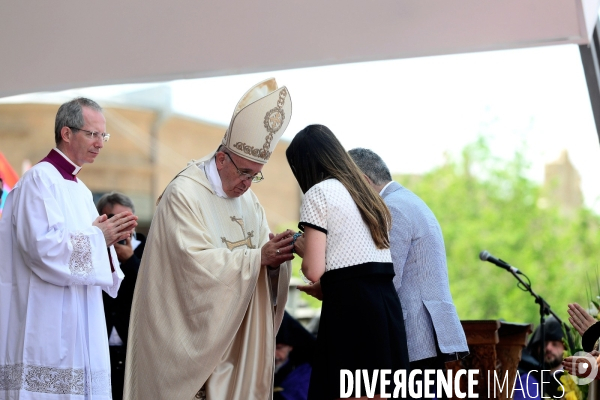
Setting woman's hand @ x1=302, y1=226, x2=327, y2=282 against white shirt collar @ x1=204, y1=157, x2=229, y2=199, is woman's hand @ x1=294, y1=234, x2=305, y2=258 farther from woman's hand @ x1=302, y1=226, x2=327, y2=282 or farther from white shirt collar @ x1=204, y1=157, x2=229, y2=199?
white shirt collar @ x1=204, y1=157, x2=229, y2=199

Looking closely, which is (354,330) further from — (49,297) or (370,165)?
(49,297)

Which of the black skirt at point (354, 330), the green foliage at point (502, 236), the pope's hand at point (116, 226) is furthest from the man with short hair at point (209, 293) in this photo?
the green foliage at point (502, 236)

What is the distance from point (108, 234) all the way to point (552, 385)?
128 inches

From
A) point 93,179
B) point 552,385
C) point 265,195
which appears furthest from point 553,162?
point 552,385

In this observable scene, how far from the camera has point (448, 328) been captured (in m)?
4.20

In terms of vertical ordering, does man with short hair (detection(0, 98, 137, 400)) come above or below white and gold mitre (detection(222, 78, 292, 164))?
below

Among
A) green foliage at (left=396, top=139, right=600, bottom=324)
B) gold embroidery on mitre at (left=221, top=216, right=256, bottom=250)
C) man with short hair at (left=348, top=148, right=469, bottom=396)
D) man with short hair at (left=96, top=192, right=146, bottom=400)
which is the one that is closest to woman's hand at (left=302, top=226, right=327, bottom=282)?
man with short hair at (left=348, top=148, right=469, bottom=396)

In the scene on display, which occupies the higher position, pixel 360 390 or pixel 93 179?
pixel 93 179

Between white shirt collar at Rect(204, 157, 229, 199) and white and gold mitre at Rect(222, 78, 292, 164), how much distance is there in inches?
5.8

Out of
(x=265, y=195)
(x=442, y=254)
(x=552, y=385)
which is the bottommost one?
(x=552, y=385)

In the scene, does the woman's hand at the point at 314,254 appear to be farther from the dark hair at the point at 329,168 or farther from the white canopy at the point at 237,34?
the white canopy at the point at 237,34

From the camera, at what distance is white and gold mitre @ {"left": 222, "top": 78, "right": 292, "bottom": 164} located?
432cm

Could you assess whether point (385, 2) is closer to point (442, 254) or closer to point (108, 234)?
point (442, 254)

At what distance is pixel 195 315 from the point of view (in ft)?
13.3
